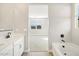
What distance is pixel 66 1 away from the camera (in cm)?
90

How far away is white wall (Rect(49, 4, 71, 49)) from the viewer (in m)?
1.16

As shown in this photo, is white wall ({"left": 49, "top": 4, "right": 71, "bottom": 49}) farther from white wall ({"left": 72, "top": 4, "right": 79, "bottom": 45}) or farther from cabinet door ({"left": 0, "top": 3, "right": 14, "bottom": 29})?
cabinet door ({"left": 0, "top": 3, "right": 14, "bottom": 29})

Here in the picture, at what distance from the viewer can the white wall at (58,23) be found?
1.16 meters

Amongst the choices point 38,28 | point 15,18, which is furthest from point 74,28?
point 15,18

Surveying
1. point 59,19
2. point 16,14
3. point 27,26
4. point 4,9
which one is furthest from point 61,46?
point 4,9

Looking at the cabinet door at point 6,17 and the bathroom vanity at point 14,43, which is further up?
the cabinet door at point 6,17

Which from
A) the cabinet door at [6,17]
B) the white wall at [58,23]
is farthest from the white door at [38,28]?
the cabinet door at [6,17]

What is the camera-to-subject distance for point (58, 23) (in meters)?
1.21

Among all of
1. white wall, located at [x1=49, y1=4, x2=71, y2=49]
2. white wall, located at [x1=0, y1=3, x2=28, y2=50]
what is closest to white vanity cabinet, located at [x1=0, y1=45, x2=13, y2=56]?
white wall, located at [x1=0, y1=3, x2=28, y2=50]

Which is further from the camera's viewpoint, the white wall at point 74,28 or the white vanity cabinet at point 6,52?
the white wall at point 74,28

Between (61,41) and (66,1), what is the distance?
0.51 meters

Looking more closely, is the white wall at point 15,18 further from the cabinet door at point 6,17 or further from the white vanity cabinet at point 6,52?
the white vanity cabinet at point 6,52

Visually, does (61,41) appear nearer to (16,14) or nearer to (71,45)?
(71,45)

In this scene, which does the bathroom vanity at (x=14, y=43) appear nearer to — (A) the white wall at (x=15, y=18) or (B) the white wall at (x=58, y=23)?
(A) the white wall at (x=15, y=18)
